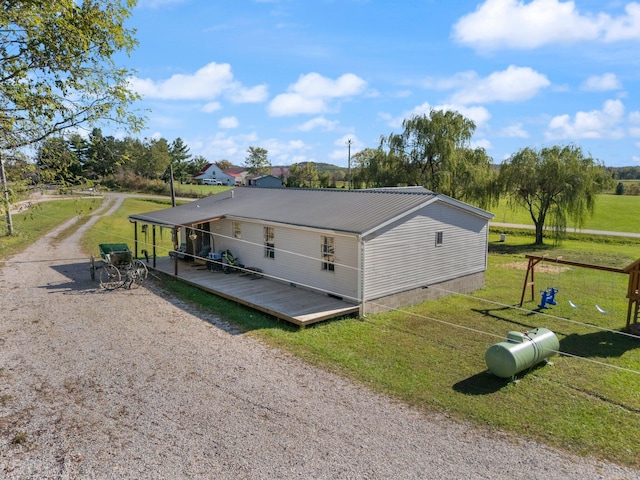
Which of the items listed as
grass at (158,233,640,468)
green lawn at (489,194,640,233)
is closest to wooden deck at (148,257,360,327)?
grass at (158,233,640,468)

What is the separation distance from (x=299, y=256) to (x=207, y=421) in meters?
8.23

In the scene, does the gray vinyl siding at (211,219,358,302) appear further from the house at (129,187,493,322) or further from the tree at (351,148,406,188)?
the tree at (351,148,406,188)

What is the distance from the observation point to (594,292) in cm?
1800

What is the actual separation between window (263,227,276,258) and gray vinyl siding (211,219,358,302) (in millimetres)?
157

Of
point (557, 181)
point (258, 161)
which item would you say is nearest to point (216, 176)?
point (258, 161)

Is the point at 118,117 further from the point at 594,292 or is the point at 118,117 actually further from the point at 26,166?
the point at 594,292

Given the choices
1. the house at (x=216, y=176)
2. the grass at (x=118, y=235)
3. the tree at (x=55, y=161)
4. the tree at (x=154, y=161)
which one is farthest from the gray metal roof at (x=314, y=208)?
the house at (x=216, y=176)

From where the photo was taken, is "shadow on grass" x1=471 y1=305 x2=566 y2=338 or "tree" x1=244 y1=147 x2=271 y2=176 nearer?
"shadow on grass" x1=471 y1=305 x2=566 y2=338

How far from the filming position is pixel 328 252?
13961mm

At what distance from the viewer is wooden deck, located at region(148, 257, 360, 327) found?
1216 cm

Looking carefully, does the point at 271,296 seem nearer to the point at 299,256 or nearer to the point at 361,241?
the point at 299,256

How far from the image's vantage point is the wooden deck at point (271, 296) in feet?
39.9

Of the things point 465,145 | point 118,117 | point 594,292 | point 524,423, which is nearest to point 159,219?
point 118,117

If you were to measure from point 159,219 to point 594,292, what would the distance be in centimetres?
1835
